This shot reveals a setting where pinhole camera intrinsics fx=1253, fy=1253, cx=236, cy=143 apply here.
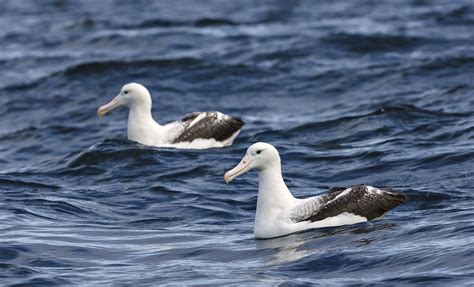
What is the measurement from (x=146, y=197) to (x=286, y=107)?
27.4 feet

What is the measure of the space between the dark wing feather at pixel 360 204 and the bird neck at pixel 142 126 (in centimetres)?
726

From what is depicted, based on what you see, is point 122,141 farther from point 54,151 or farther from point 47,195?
point 47,195

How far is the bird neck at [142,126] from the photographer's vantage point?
20750 millimetres

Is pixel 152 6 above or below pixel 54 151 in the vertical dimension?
above

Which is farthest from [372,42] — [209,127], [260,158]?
[260,158]

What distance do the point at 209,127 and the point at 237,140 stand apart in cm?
108

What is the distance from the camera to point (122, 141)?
21141mm

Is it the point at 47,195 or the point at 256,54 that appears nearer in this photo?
the point at 47,195

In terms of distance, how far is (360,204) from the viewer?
45.5ft

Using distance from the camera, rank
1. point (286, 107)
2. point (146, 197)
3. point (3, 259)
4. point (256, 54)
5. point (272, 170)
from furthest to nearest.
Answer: point (256, 54) < point (286, 107) < point (146, 197) < point (272, 170) < point (3, 259)

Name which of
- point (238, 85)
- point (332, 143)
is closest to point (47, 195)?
point (332, 143)

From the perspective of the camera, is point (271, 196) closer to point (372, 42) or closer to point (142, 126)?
point (142, 126)

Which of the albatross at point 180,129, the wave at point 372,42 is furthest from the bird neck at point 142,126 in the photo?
the wave at point 372,42

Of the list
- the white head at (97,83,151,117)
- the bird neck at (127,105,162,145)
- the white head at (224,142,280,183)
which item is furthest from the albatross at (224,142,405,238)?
the white head at (97,83,151,117)
